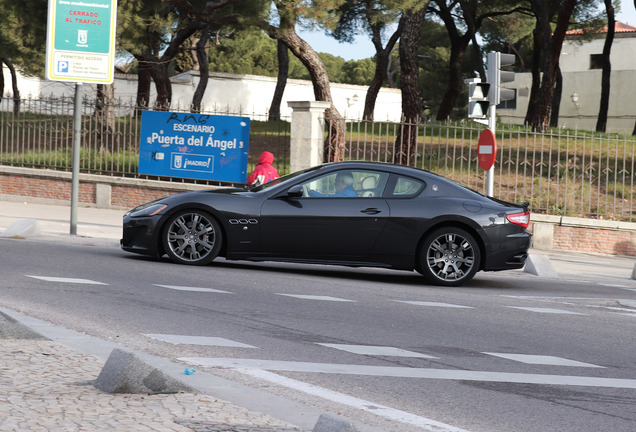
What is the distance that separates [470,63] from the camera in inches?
2205

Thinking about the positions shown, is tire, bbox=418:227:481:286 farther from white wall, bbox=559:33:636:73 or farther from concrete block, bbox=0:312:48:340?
white wall, bbox=559:33:636:73

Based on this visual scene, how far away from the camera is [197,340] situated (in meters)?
7.30

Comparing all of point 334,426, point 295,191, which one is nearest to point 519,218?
point 295,191

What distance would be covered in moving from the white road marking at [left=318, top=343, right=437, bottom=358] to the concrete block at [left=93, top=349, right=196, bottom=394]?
7.42 feet

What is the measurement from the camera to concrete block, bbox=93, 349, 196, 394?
514cm

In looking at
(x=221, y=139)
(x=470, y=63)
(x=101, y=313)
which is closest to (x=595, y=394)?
(x=101, y=313)

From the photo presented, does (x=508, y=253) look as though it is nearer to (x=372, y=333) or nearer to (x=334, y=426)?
(x=372, y=333)

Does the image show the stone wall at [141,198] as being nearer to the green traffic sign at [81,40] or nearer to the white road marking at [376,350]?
the green traffic sign at [81,40]

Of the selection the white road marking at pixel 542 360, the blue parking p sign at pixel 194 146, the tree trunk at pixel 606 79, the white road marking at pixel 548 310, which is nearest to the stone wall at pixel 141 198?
the blue parking p sign at pixel 194 146

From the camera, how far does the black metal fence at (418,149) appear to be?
18.8 meters

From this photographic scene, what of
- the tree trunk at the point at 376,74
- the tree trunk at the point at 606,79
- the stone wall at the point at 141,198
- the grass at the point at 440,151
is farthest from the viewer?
the tree trunk at the point at 376,74

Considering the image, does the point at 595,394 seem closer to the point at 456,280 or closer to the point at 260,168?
the point at 456,280

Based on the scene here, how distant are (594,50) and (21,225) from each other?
54.6 m

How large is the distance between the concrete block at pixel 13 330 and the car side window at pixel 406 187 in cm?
601
